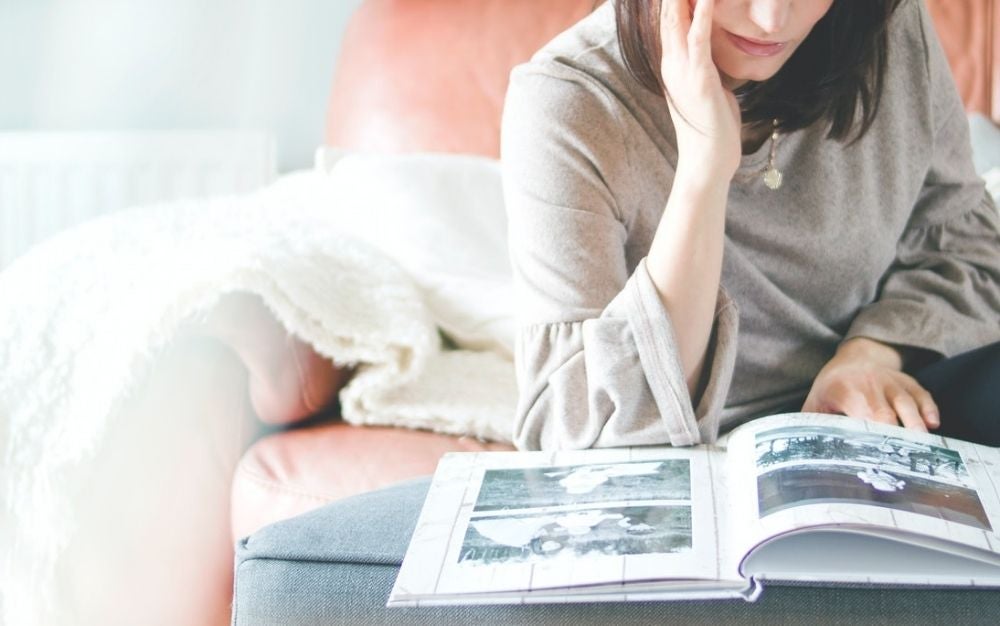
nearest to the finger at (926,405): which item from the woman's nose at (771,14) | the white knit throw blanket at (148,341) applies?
the woman's nose at (771,14)

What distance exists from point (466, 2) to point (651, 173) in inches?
41.6

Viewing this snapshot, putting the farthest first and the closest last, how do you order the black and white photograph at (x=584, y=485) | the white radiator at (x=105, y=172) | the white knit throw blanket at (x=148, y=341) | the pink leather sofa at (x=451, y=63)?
1. the white radiator at (x=105, y=172)
2. the pink leather sofa at (x=451, y=63)
3. the white knit throw blanket at (x=148, y=341)
4. the black and white photograph at (x=584, y=485)

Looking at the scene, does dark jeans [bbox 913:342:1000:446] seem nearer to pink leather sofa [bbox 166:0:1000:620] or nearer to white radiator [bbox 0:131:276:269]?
pink leather sofa [bbox 166:0:1000:620]

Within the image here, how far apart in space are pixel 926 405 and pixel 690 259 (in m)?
0.24

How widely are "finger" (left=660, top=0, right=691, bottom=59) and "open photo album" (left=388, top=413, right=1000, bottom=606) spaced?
0.32 m

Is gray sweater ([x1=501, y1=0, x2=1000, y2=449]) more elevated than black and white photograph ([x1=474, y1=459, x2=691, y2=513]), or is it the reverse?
gray sweater ([x1=501, y1=0, x2=1000, y2=449])

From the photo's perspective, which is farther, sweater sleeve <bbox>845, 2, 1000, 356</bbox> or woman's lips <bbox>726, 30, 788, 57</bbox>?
sweater sleeve <bbox>845, 2, 1000, 356</bbox>

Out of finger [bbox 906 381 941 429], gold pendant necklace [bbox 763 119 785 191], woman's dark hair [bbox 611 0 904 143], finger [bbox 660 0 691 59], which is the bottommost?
finger [bbox 906 381 941 429]

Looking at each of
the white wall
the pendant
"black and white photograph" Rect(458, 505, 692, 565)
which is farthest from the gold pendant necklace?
the white wall

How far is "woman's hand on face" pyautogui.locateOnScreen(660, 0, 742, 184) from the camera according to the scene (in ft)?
3.13

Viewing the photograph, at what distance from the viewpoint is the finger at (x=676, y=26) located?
0.97 m

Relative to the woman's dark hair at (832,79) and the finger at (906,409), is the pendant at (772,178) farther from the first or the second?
the finger at (906,409)

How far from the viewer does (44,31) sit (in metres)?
2.42

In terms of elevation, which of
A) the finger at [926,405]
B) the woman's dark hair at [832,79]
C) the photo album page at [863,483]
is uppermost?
the woman's dark hair at [832,79]
